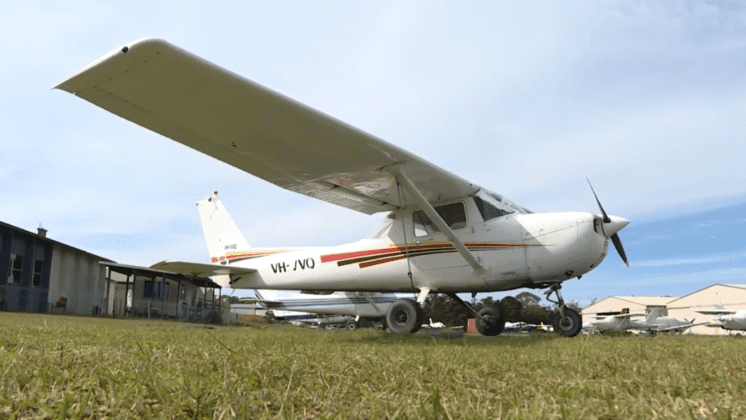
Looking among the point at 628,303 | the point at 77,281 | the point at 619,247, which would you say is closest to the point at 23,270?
the point at 77,281

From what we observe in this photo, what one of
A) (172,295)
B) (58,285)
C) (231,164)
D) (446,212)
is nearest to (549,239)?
(446,212)

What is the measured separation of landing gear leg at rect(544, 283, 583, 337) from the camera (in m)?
8.10

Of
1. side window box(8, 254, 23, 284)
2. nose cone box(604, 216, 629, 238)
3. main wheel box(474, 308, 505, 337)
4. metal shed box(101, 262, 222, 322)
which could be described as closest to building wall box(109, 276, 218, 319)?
metal shed box(101, 262, 222, 322)

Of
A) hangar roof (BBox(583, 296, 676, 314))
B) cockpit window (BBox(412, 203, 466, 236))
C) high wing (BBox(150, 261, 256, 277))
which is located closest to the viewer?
cockpit window (BBox(412, 203, 466, 236))

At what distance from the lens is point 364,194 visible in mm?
8773

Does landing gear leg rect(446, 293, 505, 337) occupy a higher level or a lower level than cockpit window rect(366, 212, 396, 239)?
lower

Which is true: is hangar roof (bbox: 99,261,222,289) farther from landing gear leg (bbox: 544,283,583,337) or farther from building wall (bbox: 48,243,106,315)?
landing gear leg (bbox: 544,283,583,337)

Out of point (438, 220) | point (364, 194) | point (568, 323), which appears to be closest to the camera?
point (438, 220)

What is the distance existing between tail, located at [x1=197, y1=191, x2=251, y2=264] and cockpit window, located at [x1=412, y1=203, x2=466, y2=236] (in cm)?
587

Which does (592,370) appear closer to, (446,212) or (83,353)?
(83,353)

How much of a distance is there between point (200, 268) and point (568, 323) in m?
8.48

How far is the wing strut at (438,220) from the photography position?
7129 millimetres

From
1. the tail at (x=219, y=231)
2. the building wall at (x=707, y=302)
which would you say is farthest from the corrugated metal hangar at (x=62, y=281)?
the building wall at (x=707, y=302)

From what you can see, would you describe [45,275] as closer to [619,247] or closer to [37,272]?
[37,272]
